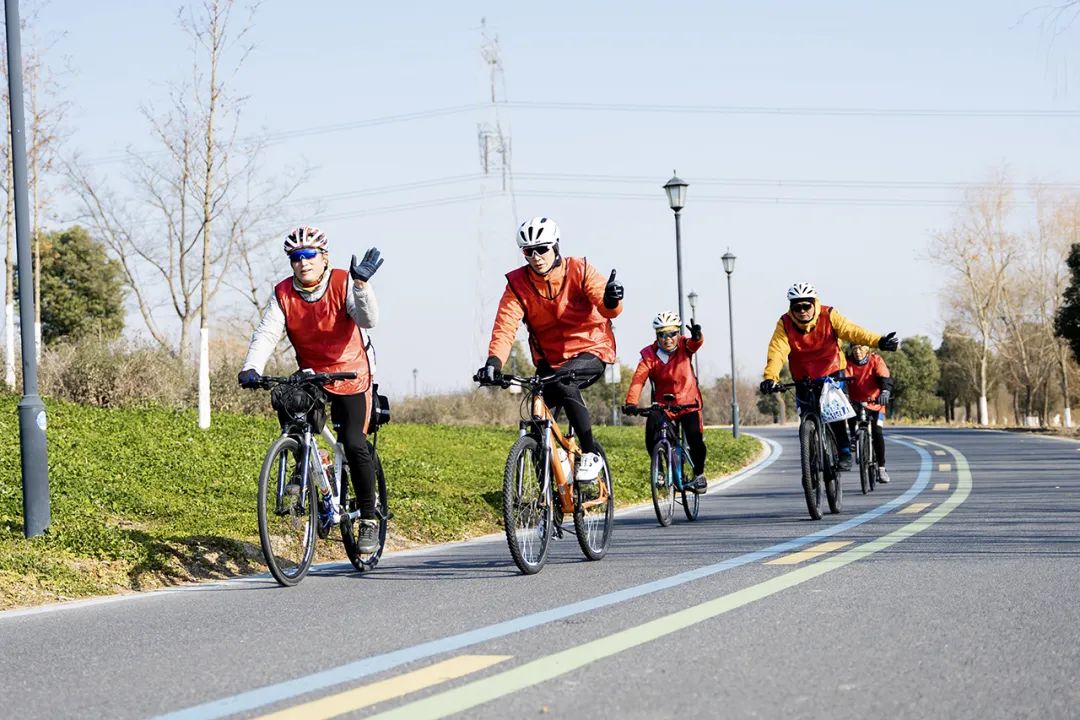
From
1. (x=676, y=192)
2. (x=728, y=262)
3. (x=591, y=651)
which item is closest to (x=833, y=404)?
(x=591, y=651)

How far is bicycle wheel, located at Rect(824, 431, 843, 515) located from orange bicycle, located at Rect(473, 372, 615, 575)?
13.3ft

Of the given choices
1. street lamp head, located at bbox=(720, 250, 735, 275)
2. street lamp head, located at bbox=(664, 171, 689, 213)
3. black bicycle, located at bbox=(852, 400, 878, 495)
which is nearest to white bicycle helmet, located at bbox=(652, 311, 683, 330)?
black bicycle, located at bbox=(852, 400, 878, 495)

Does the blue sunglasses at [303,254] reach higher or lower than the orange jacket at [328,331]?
higher

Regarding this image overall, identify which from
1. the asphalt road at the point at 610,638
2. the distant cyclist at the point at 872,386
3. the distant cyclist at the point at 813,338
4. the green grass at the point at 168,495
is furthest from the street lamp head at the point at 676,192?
the asphalt road at the point at 610,638

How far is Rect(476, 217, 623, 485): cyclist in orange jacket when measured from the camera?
874 cm

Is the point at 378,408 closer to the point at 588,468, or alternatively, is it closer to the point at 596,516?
the point at 588,468

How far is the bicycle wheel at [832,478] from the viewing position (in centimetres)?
1255

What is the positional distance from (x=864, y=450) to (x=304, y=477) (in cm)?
917

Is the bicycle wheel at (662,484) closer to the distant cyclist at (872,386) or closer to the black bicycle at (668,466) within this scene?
the black bicycle at (668,466)

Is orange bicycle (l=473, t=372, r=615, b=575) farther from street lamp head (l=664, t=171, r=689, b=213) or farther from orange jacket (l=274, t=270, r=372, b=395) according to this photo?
street lamp head (l=664, t=171, r=689, b=213)

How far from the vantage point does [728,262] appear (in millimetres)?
41906

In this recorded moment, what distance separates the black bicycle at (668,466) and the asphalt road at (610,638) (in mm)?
2386

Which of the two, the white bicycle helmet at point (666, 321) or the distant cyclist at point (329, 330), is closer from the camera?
the distant cyclist at point (329, 330)

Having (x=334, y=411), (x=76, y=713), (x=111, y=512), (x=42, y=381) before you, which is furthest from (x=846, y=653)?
(x=42, y=381)
